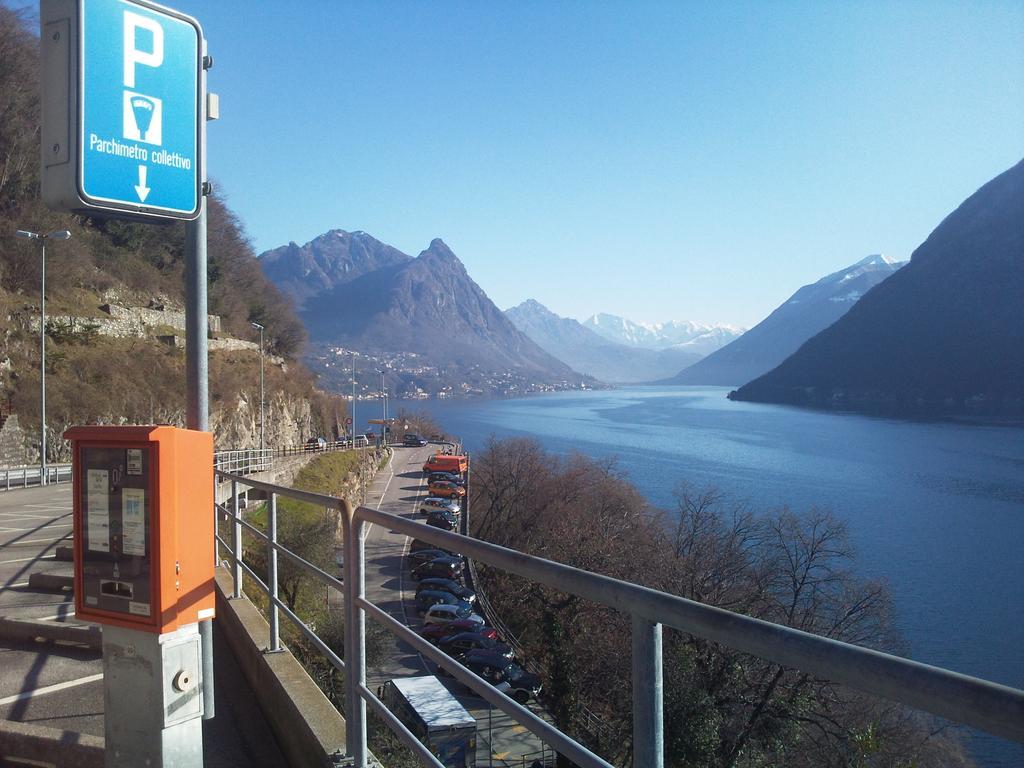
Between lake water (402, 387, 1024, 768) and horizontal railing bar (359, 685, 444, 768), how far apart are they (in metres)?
6.82

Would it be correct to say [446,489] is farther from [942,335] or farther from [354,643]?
[942,335]

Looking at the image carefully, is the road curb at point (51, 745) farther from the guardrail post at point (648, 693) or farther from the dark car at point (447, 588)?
the dark car at point (447, 588)

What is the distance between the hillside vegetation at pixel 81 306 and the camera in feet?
108

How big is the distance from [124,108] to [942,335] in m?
137

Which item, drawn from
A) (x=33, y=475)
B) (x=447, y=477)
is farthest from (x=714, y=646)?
(x=447, y=477)

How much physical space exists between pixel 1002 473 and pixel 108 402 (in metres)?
60.2

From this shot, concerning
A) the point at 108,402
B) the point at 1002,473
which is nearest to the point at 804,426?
the point at 1002,473

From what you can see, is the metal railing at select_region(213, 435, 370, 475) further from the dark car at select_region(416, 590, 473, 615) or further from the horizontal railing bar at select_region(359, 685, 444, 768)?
the horizontal railing bar at select_region(359, 685, 444, 768)

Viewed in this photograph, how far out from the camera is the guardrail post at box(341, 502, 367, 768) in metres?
3.14

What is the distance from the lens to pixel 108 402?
3503cm

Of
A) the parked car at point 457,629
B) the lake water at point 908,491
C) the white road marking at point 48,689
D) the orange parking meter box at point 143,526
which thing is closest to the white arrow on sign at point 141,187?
the orange parking meter box at point 143,526

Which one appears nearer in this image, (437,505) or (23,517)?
(23,517)

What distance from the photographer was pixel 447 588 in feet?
92.9

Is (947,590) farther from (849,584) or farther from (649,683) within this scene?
(649,683)
